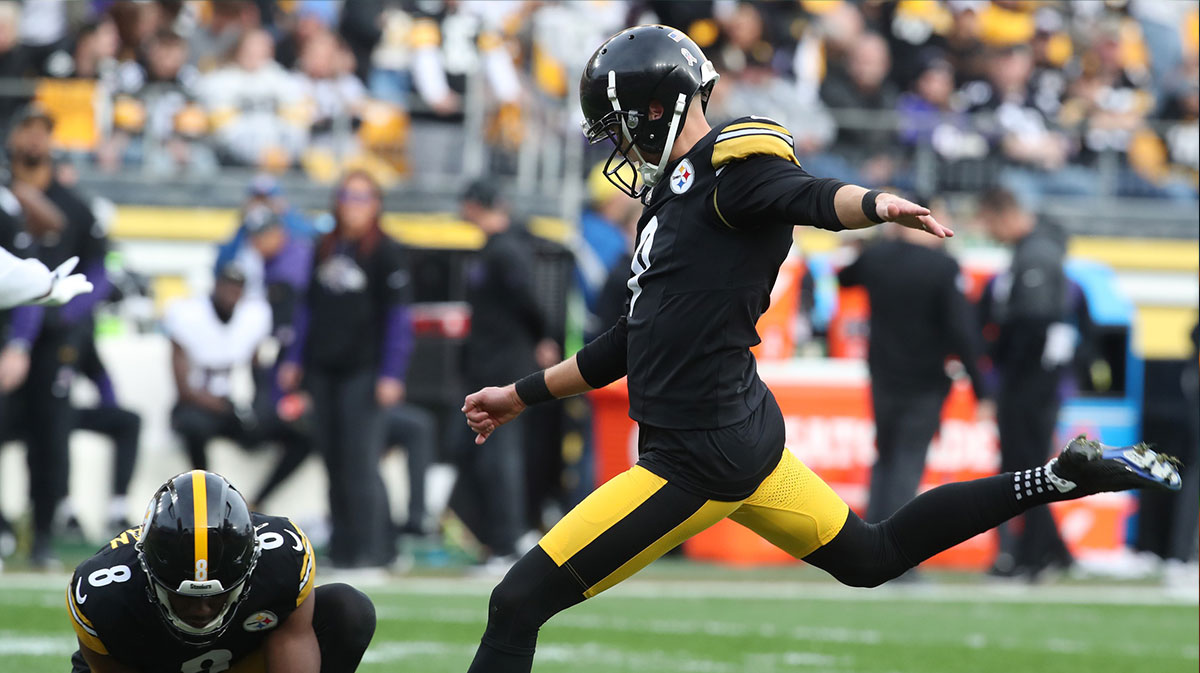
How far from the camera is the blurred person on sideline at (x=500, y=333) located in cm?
936

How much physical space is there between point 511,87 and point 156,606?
9.76 meters

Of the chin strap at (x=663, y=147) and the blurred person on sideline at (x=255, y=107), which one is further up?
the chin strap at (x=663, y=147)

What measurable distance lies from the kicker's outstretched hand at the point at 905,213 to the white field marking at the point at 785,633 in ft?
12.5

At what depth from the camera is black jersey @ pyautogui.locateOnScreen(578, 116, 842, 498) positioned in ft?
13.8

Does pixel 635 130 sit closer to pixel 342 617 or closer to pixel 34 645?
pixel 342 617

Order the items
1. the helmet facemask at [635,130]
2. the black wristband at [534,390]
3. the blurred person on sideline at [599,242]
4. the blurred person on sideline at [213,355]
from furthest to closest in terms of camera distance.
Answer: the blurred person on sideline at [599,242]
the blurred person on sideline at [213,355]
the black wristband at [534,390]
the helmet facemask at [635,130]

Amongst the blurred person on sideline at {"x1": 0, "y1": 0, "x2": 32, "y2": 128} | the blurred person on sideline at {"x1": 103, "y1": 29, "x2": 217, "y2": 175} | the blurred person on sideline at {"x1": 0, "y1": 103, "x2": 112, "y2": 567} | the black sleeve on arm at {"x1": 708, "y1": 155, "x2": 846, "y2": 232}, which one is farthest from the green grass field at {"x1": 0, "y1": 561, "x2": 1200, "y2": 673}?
the blurred person on sideline at {"x1": 0, "y1": 0, "x2": 32, "y2": 128}

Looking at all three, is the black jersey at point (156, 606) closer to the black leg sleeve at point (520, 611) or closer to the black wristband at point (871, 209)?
the black leg sleeve at point (520, 611)

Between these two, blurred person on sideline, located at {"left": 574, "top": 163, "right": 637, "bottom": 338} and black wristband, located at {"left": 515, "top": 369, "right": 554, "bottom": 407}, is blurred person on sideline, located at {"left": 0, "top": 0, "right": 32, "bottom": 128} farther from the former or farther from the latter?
black wristband, located at {"left": 515, "top": 369, "right": 554, "bottom": 407}

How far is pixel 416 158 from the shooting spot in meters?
13.9

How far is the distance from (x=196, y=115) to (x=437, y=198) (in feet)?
6.52

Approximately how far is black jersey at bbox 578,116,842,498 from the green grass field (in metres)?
2.33

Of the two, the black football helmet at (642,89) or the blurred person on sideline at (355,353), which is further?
the blurred person on sideline at (355,353)

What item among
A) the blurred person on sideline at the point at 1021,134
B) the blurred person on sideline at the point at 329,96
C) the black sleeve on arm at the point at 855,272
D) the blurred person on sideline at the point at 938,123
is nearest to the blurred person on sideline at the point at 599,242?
the black sleeve on arm at the point at 855,272
